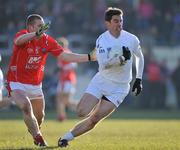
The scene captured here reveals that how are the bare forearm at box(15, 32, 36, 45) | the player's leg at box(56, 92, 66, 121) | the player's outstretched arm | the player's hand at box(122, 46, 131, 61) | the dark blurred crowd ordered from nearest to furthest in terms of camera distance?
the player's hand at box(122, 46, 131, 61), the bare forearm at box(15, 32, 36, 45), the player's outstretched arm, the player's leg at box(56, 92, 66, 121), the dark blurred crowd

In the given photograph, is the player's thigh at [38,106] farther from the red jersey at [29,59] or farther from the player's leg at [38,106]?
the red jersey at [29,59]

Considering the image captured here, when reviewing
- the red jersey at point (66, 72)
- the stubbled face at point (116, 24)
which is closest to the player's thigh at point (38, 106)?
the stubbled face at point (116, 24)

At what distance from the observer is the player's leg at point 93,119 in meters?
13.8

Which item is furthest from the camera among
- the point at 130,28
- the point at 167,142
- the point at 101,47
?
the point at 130,28

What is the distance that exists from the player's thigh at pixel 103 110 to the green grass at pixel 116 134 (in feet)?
1.87

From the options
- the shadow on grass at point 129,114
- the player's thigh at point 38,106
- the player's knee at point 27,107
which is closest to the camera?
the player's knee at point 27,107

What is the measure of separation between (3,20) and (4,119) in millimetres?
7878

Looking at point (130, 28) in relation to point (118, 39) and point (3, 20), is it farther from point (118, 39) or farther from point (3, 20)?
point (118, 39)

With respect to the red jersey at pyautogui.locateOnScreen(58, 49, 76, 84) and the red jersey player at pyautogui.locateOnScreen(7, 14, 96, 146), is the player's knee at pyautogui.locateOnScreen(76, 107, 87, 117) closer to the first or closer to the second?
the red jersey player at pyautogui.locateOnScreen(7, 14, 96, 146)

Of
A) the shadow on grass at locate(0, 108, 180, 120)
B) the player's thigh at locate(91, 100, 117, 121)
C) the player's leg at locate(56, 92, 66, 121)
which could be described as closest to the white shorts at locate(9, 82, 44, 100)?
the player's thigh at locate(91, 100, 117, 121)

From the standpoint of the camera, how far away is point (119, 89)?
14062 mm

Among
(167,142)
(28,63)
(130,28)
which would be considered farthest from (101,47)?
(130,28)

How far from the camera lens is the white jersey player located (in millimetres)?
13820

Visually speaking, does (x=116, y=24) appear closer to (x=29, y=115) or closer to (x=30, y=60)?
(x=30, y=60)
